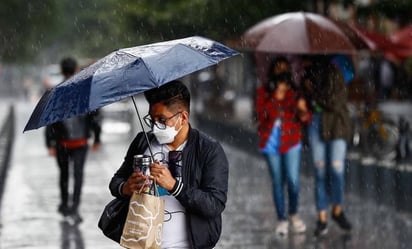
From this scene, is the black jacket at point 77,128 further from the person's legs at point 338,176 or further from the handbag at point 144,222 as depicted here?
the handbag at point 144,222

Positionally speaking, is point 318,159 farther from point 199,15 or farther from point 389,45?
point 199,15

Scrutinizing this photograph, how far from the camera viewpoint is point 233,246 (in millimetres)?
10023

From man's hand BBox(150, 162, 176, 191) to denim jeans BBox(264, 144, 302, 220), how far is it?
18.8 feet

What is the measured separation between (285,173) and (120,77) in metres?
5.90

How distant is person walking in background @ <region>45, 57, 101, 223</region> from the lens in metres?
11.6

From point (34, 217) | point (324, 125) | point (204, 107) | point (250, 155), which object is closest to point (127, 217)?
point (324, 125)

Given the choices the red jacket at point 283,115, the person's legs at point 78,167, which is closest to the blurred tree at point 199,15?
the person's legs at point 78,167

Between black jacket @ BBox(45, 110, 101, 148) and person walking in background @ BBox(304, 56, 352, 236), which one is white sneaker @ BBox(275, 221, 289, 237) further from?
black jacket @ BBox(45, 110, 101, 148)

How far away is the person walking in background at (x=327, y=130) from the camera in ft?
34.8

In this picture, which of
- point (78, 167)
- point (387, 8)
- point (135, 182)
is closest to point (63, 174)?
point (78, 167)

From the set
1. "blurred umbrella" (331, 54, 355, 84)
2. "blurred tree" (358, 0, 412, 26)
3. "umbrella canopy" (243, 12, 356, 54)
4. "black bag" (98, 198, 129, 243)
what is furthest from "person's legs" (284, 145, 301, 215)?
"blurred tree" (358, 0, 412, 26)

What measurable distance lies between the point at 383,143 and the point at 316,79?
7.93 m

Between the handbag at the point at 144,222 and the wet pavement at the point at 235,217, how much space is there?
5063 mm

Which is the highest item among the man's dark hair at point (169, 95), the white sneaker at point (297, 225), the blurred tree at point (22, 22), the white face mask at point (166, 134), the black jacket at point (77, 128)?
the man's dark hair at point (169, 95)
